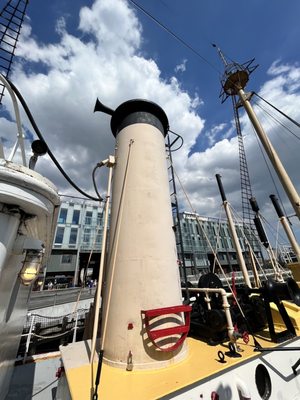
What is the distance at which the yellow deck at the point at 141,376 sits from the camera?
90.0 inches

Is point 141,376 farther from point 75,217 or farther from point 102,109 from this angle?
point 75,217

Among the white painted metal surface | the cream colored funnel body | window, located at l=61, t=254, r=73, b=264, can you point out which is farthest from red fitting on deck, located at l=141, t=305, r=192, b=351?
window, located at l=61, t=254, r=73, b=264

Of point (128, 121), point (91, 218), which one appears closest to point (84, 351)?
point (128, 121)

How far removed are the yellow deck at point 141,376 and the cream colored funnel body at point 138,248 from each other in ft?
0.60

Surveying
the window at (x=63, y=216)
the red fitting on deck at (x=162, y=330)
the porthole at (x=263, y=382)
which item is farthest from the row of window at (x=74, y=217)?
the porthole at (x=263, y=382)

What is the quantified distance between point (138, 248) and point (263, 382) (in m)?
2.94

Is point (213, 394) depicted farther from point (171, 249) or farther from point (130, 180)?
point (130, 180)

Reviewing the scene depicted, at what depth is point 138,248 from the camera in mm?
3494

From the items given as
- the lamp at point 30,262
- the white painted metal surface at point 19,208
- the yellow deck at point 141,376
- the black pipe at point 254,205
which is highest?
the black pipe at point 254,205

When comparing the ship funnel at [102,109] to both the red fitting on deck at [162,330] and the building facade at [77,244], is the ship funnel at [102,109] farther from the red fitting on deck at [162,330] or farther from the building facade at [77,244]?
the building facade at [77,244]

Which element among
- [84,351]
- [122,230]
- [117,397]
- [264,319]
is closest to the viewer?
[117,397]

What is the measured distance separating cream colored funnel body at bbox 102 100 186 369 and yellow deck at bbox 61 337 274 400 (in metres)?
0.18

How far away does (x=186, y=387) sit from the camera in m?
2.36

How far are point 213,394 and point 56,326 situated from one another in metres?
15.3
